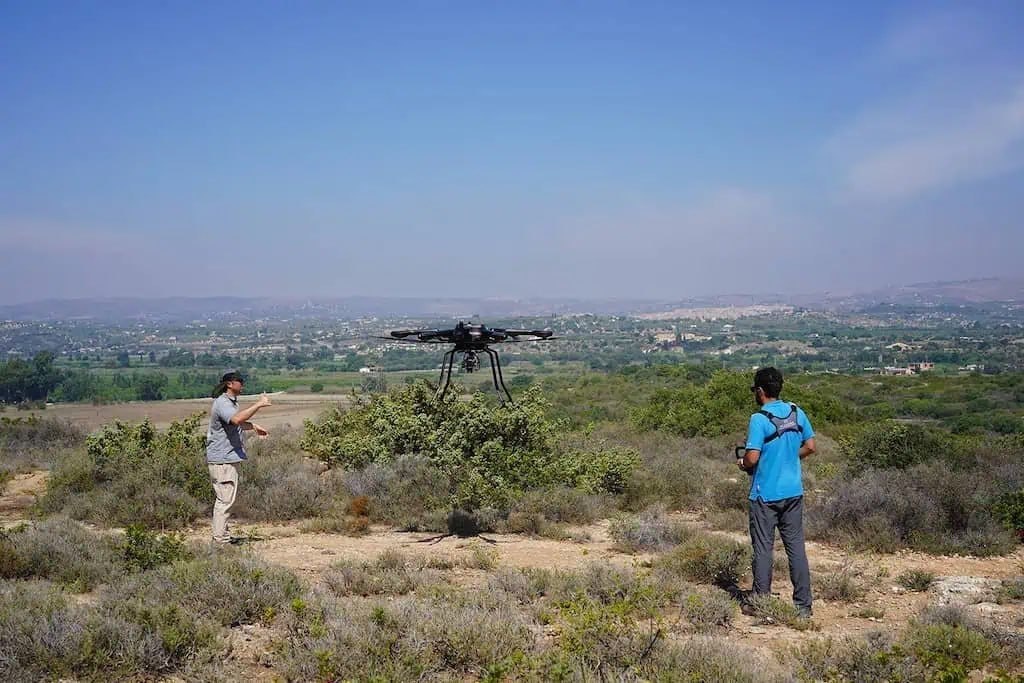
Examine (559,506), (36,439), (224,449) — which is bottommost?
(36,439)

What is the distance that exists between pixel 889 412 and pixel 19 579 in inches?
1163

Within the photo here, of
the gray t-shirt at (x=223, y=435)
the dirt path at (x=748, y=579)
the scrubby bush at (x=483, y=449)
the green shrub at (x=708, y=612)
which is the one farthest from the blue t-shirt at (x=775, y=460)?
the gray t-shirt at (x=223, y=435)

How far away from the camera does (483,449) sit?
11.4 m

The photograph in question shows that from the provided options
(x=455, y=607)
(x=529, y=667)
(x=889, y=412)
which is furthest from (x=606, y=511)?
(x=889, y=412)

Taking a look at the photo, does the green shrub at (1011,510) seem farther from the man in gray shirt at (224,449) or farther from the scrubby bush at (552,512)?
the man in gray shirt at (224,449)

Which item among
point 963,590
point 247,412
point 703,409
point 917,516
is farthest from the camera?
point 703,409

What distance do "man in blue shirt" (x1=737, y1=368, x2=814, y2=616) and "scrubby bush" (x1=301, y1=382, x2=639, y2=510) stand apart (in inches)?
190

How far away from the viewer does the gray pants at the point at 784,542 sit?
6.08m

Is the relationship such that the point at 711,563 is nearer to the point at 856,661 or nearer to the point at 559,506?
the point at 856,661

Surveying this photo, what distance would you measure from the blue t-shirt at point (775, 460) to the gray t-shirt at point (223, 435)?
5.32 meters

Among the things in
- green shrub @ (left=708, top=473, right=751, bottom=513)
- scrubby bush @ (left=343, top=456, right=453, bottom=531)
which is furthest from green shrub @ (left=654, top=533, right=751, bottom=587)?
green shrub @ (left=708, top=473, right=751, bottom=513)

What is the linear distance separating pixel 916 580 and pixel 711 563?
1.96 metres

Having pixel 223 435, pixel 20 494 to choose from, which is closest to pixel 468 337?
pixel 223 435

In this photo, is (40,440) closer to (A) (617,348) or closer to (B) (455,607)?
(B) (455,607)
